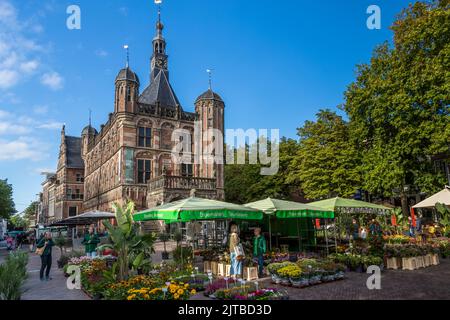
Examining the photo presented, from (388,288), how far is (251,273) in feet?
13.8

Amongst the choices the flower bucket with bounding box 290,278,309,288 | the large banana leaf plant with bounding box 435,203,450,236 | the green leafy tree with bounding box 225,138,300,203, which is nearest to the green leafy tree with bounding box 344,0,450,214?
the large banana leaf plant with bounding box 435,203,450,236

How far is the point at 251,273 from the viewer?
11.3 metres

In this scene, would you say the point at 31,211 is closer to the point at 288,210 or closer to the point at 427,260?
the point at 288,210

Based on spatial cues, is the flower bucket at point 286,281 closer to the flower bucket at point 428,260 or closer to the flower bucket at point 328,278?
the flower bucket at point 328,278

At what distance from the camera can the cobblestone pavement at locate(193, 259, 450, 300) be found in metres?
8.30

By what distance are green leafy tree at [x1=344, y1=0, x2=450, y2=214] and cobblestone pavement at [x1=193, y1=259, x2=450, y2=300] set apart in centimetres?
1540

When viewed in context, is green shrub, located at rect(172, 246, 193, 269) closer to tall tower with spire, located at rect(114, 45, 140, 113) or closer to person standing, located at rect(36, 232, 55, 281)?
person standing, located at rect(36, 232, 55, 281)

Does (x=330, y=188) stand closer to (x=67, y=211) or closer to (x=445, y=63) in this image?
(x=445, y=63)

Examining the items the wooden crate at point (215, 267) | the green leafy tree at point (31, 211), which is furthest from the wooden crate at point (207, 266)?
the green leafy tree at point (31, 211)

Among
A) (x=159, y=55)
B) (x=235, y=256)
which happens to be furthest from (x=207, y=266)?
(x=159, y=55)

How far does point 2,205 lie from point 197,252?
32776 millimetres

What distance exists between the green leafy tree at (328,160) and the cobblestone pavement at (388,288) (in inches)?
819

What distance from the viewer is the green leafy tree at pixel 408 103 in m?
23.3
